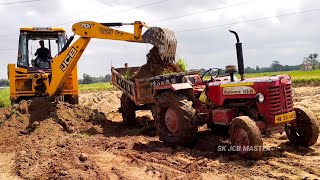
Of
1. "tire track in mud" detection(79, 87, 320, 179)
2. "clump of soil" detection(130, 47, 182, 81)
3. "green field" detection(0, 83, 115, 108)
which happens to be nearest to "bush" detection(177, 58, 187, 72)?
"clump of soil" detection(130, 47, 182, 81)

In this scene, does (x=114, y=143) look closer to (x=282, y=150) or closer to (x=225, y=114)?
(x=225, y=114)

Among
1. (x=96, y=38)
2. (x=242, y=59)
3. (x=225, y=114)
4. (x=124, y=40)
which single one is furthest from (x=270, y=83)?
(x=96, y=38)

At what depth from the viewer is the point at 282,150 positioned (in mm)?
7016

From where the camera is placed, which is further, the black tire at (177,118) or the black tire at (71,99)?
the black tire at (71,99)

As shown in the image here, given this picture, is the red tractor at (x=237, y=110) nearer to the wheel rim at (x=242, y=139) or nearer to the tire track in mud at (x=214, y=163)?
the wheel rim at (x=242, y=139)

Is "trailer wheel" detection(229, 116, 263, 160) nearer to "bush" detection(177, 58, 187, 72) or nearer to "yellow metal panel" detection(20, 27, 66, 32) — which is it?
"bush" detection(177, 58, 187, 72)

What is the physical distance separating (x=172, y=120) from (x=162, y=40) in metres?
2.98

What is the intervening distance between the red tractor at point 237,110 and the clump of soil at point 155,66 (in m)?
1.89

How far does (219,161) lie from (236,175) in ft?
2.74

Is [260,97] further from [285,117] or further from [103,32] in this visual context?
[103,32]

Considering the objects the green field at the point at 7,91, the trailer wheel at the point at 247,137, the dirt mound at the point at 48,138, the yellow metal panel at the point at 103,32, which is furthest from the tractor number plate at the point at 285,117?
the green field at the point at 7,91

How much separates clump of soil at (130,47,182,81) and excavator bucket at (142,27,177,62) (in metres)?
0.22

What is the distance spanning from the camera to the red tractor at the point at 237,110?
21.8ft

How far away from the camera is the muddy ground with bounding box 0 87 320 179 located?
5.93 metres
